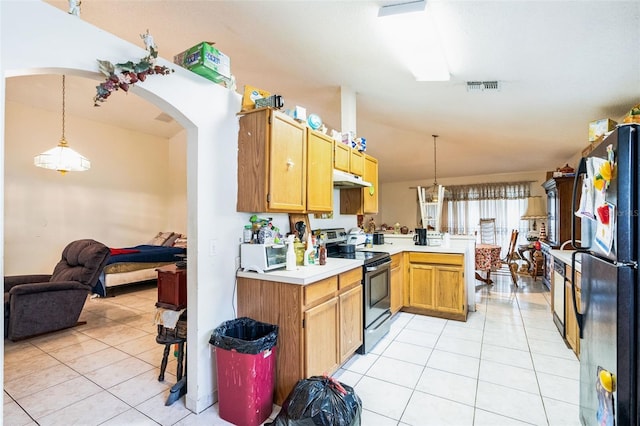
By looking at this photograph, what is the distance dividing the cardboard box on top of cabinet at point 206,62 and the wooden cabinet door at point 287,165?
0.47 meters

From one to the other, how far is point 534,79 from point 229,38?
272 centimetres

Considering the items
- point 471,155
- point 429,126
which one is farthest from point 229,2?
point 471,155

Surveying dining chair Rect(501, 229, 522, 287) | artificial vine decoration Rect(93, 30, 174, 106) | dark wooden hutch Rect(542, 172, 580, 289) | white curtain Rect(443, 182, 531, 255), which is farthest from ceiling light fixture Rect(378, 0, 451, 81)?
white curtain Rect(443, 182, 531, 255)

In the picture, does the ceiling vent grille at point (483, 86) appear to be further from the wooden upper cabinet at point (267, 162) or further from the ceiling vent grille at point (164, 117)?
the ceiling vent grille at point (164, 117)

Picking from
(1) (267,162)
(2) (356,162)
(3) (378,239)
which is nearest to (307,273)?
(1) (267,162)

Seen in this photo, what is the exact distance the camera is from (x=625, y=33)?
1.89 metres

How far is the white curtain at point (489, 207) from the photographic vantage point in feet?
24.5

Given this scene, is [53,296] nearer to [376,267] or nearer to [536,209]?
[376,267]

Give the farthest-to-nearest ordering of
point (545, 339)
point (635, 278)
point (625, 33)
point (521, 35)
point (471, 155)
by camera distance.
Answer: point (471, 155) → point (545, 339) → point (521, 35) → point (625, 33) → point (635, 278)

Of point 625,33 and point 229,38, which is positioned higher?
point 229,38

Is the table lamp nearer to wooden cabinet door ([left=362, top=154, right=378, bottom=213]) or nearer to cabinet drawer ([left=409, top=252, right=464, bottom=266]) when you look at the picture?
cabinet drawer ([left=409, top=252, right=464, bottom=266])

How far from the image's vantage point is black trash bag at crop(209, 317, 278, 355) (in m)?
1.81

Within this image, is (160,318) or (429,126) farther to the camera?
(429,126)

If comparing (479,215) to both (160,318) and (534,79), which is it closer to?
(534,79)
